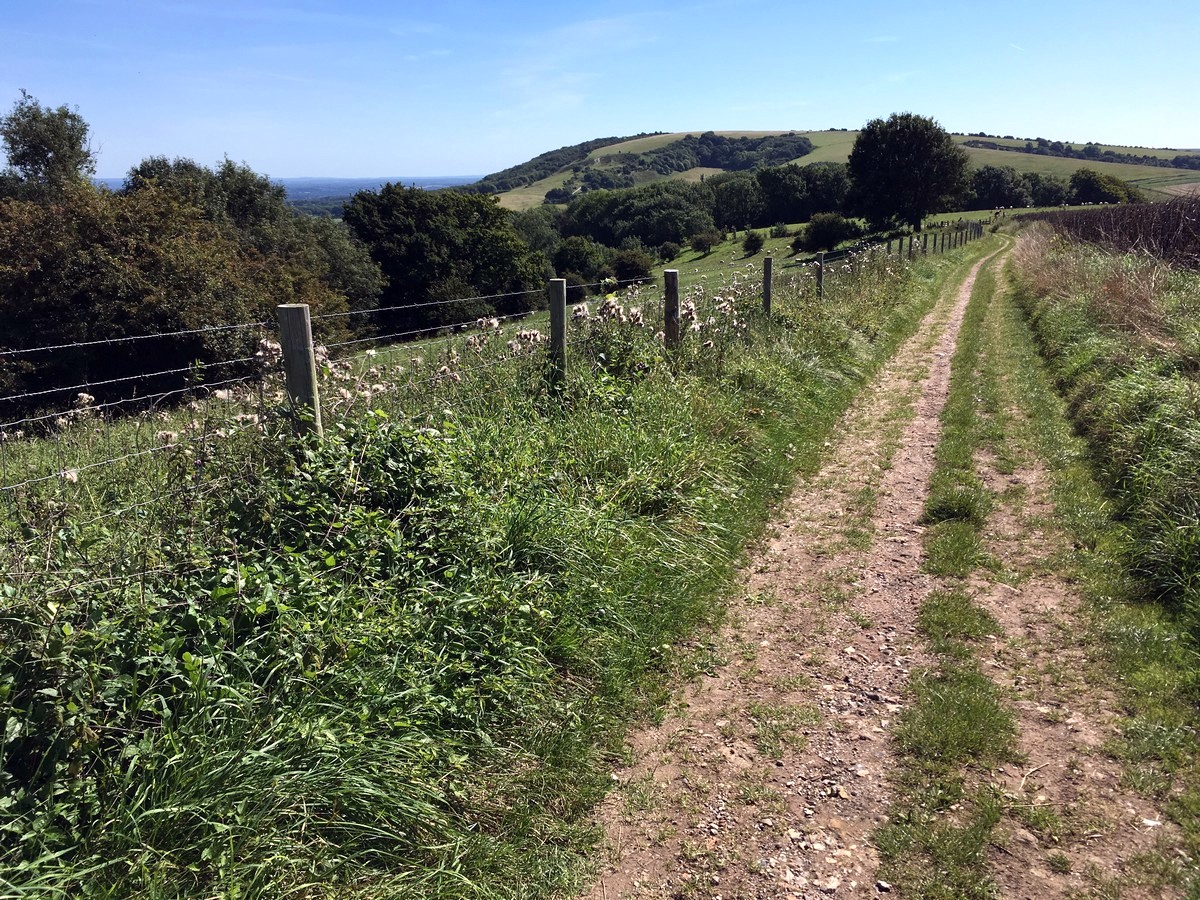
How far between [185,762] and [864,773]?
2739mm

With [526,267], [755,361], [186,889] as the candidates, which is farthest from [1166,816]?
[526,267]

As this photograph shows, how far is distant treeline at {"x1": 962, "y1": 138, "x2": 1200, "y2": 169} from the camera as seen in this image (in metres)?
107

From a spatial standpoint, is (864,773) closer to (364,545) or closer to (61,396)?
(364,545)

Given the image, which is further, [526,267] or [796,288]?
[526,267]

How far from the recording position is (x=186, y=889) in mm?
A: 2152

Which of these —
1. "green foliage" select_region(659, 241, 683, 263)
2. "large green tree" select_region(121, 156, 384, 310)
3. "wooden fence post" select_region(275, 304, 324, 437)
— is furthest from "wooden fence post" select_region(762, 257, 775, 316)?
"green foliage" select_region(659, 241, 683, 263)

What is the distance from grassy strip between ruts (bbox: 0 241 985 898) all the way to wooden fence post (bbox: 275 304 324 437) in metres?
0.15

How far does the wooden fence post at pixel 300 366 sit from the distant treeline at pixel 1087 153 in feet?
443

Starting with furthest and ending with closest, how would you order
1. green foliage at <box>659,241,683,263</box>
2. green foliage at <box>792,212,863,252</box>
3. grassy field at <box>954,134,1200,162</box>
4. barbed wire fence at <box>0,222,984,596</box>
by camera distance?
grassy field at <box>954,134,1200,162</box> → green foliage at <box>659,241,683,263</box> → green foliage at <box>792,212,863,252</box> → barbed wire fence at <box>0,222,984,596</box>

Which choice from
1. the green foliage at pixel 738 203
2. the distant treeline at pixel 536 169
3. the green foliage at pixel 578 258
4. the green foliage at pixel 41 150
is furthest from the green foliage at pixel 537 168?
the green foliage at pixel 41 150

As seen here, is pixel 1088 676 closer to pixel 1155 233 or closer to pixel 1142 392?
pixel 1142 392

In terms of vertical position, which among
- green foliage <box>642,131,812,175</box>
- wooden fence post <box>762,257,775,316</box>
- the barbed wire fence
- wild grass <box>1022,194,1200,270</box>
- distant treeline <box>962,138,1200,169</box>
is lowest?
the barbed wire fence

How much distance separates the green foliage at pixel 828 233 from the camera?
56.7 metres

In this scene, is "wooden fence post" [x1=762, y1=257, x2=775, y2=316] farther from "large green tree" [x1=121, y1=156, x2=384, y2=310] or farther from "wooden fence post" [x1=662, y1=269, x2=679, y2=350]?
"large green tree" [x1=121, y1=156, x2=384, y2=310]
